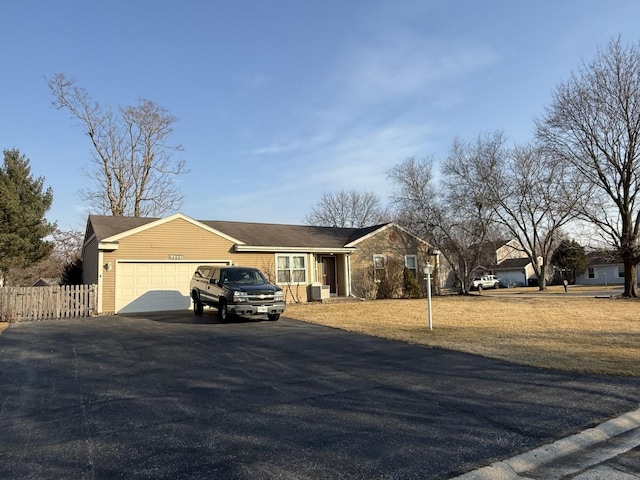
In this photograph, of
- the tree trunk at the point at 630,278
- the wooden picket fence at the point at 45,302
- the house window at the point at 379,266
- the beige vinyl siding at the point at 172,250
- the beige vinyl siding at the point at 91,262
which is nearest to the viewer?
the wooden picket fence at the point at 45,302

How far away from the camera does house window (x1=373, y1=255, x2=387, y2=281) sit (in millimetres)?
24877

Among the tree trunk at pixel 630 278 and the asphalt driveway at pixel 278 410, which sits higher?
the tree trunk at pixel 630 278

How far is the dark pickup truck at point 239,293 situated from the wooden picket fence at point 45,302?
4.78 meters

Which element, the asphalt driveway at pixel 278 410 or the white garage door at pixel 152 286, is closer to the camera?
the asphalt driveway at pixel 278 410

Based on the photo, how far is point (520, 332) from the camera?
11094 mm

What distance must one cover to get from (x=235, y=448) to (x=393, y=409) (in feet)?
6.70

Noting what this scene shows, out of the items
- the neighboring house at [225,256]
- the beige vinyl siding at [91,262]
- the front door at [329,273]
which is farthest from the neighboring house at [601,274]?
the beige vinyl siding at [91,262]

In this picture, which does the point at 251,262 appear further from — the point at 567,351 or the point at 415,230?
the point at 567,351

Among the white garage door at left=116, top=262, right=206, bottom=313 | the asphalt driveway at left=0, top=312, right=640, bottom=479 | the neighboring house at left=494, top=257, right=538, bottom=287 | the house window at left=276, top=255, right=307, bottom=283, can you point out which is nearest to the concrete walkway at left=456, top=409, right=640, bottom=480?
the asphalt driveway at left=0, top=312, right=640, bottom=479

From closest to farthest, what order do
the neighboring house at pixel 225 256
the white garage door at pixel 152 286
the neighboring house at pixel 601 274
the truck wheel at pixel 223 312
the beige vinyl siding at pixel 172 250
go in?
1. the truck wheel at pixel 223 312
2. the beige vinyl siding at pixel 172 250
3. the white garage door at pixel 152 286
4. the neighboring house at pixel 225 256
5. the neighboring house at pixel 601 274

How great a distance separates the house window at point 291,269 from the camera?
22.0 m

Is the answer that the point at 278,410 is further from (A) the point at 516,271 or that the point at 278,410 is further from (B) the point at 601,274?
(A) the point at 516,271

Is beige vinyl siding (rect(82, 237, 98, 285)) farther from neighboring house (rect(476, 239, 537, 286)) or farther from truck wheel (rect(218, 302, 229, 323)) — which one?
neighboring house (rect(476, 239, 537, 286))

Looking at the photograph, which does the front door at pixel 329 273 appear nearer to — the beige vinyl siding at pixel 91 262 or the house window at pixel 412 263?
the house window at pixel 412 263
